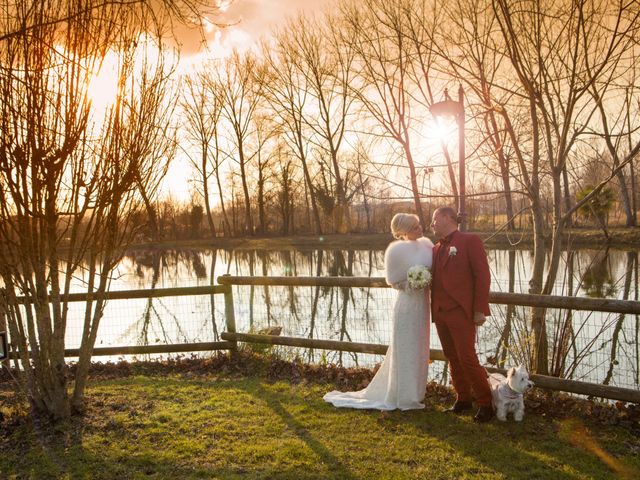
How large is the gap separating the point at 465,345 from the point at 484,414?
2.32 feet

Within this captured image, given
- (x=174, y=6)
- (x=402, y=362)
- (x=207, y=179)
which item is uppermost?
(x=207, y=179)

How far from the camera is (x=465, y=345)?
483 centimetres

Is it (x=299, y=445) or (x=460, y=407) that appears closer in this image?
(x=299, y=445)

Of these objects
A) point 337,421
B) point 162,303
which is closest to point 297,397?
point 337,421

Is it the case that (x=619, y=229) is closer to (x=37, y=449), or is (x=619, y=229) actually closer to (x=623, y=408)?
(x=623, y=408)

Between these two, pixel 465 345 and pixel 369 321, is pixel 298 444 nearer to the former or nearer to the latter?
pixel 465 345

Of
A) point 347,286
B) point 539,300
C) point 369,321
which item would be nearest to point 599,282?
point 369,321

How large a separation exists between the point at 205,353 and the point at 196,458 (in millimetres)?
4076

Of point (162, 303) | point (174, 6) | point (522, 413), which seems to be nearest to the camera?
point (174, 6)

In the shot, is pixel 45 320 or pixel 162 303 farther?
pixel 162 303

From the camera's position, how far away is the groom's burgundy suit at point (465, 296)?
15.6ft

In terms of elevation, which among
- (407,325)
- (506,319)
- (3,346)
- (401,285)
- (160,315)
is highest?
(401,285)

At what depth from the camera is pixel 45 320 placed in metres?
5.01

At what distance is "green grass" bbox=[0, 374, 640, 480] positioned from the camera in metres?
4.08
